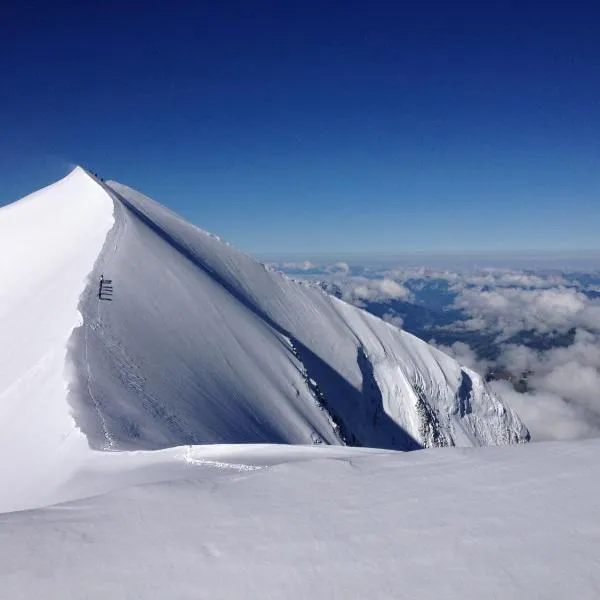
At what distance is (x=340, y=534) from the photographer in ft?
12.6

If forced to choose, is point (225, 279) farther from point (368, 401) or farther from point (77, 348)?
point (77, 348)

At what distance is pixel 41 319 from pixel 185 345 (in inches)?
238

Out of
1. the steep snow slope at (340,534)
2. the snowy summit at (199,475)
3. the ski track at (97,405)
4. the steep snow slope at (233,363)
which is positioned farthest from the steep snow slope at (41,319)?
the steep snow slope at (340,534)

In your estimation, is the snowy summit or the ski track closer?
the snowy summit

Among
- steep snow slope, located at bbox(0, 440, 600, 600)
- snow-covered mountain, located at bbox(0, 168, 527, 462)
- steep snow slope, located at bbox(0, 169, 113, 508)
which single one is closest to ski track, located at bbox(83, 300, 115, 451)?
snow-covered mountain, located at bbox(0, 168, 527, 462)

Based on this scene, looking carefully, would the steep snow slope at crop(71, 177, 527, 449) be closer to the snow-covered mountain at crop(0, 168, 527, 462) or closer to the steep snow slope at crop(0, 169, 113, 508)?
the snow-covered mountain at crop(0, 168, 527, 462)

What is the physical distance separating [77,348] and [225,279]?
27525 millimetres

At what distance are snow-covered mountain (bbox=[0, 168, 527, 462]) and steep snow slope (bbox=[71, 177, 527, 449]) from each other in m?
0.11

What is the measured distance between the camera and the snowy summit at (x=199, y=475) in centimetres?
340

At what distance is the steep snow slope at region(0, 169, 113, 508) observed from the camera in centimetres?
991

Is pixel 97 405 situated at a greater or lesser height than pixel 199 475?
lesser

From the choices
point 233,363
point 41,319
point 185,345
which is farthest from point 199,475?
point 233,363

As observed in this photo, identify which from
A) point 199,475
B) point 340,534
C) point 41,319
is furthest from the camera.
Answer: point 41,319

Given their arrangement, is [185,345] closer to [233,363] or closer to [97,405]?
[233,363]
